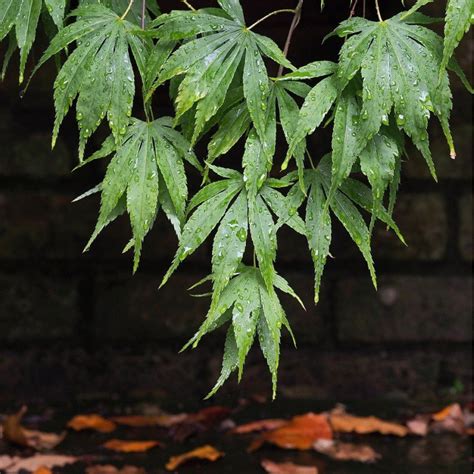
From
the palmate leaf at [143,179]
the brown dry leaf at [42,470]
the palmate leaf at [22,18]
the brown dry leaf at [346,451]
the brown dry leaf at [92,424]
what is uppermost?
the palmate leaf at [22,18]

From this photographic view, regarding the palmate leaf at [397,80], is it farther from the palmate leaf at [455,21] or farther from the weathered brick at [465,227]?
the weathered brick at [465,227]

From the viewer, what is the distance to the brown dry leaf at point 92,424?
204 cm

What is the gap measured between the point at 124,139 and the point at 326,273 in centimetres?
139

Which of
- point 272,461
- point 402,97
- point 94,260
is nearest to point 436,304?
point 272,461

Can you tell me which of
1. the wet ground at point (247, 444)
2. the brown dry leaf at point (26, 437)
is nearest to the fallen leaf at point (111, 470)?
the wet ground at point (247, 444)

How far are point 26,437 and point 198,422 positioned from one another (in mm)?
417

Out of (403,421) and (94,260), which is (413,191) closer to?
(403,421)

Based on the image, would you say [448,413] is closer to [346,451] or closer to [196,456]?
[346,451]

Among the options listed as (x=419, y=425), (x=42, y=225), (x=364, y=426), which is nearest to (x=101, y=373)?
(x=42, y=225)

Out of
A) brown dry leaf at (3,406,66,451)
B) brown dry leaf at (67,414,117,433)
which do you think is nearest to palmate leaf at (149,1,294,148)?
brown dry leaf at (3,406,66,451)

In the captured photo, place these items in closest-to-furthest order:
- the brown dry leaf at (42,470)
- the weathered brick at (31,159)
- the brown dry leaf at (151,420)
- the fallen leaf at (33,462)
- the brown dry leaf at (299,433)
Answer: the brown dry leaf at (42,470), the fallen leaf at (33,462), the brown dry leaf at (299,433), the brown dry leaf at (151,420), the weathered brick at (31,159)

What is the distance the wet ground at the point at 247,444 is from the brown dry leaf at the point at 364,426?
0.06 feet

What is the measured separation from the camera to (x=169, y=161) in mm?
1036

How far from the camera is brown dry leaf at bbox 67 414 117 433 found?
2039 mm
